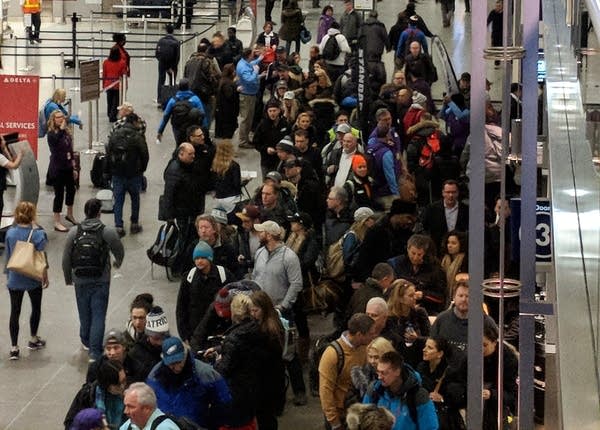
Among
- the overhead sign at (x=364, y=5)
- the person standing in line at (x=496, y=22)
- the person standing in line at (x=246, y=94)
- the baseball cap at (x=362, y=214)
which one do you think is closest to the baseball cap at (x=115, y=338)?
the baseball cap at (x=362, y=214)

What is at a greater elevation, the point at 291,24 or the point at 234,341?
the point at 291,24

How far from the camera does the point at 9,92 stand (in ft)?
58.6

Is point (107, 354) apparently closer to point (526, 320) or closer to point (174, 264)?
point (526, 320)

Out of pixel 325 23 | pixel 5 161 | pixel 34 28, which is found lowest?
pixel 5 161

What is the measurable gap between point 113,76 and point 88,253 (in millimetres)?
12128

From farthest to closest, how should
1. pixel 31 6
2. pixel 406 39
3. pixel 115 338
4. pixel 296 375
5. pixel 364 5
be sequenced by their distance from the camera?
pixel 31 6 → pixel 364 5 → pixel 406 39 → pixel 296 375 → pixel 115 338

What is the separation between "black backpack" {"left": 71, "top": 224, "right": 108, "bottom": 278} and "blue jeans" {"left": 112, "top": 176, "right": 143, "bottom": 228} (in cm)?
443

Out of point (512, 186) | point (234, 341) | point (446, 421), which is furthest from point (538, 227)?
point (512, 186)

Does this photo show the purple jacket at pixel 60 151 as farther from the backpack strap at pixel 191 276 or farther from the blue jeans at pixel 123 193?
the backpack strap at pixel 191 276

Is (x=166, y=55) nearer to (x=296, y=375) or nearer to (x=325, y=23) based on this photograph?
(x=325, y=23)

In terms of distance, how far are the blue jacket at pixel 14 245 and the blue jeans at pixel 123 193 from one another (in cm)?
397

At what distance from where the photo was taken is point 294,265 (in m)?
12.5

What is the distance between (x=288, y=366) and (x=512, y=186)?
177 inches

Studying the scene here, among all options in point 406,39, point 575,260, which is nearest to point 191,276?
point 575,260
